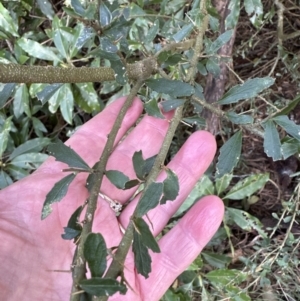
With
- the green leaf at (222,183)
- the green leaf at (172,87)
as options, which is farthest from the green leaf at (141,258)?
the green leaf at (222,183)

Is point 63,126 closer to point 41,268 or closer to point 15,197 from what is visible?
point 15,197

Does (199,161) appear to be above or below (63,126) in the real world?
above

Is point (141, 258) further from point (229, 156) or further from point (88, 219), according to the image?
point (229, 156)

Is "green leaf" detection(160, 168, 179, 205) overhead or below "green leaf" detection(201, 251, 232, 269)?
overhead

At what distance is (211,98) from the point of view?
119 centimetres

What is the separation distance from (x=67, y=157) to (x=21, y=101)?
0.64 meters

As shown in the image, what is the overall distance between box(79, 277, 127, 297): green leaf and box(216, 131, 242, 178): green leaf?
280mm

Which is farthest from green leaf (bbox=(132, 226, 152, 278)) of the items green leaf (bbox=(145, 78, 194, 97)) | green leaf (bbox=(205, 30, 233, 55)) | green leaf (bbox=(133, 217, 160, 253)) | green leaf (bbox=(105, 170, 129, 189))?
green leaf (bbox=(205, 30, 233, 55))

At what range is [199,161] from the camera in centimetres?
94

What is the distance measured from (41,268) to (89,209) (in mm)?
326

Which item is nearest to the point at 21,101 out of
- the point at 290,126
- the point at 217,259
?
the point at 217,259

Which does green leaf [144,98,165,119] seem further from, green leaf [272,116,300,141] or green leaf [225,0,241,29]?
green leaf [225,0,241,29]

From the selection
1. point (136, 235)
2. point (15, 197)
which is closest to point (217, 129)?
point (15, 197)

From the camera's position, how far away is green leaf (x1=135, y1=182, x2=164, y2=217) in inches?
24.6
